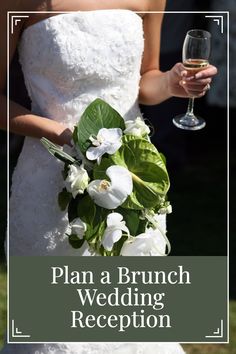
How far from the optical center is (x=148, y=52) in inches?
116

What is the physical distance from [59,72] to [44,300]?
66 centimetres

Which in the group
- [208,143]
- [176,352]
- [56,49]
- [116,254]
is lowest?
[208,143]

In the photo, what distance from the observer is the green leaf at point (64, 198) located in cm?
275

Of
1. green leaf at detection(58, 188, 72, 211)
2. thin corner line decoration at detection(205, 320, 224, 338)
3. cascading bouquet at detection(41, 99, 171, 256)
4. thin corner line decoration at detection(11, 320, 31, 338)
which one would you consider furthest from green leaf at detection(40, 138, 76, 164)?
thin corner line decoration at detection(205, 320, 224, 338)

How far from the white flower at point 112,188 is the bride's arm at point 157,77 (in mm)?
299

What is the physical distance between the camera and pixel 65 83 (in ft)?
8.90

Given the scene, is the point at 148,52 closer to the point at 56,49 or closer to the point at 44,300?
the point at 56,49

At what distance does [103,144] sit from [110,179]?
0.10 metres

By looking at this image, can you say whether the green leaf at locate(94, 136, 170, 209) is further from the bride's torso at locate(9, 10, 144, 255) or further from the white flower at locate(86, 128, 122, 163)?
the bride's torso at locate(9, 10, 144, 255)

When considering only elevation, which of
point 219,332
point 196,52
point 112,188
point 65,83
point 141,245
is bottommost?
point 219,332

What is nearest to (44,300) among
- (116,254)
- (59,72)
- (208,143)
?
(116,254)

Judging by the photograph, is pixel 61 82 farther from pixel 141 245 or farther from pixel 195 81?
pixel 141 245

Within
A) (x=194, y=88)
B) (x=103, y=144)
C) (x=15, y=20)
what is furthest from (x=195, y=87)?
(x=15, y=20)

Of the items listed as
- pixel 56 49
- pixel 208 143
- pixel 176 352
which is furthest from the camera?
pixel 208 143
